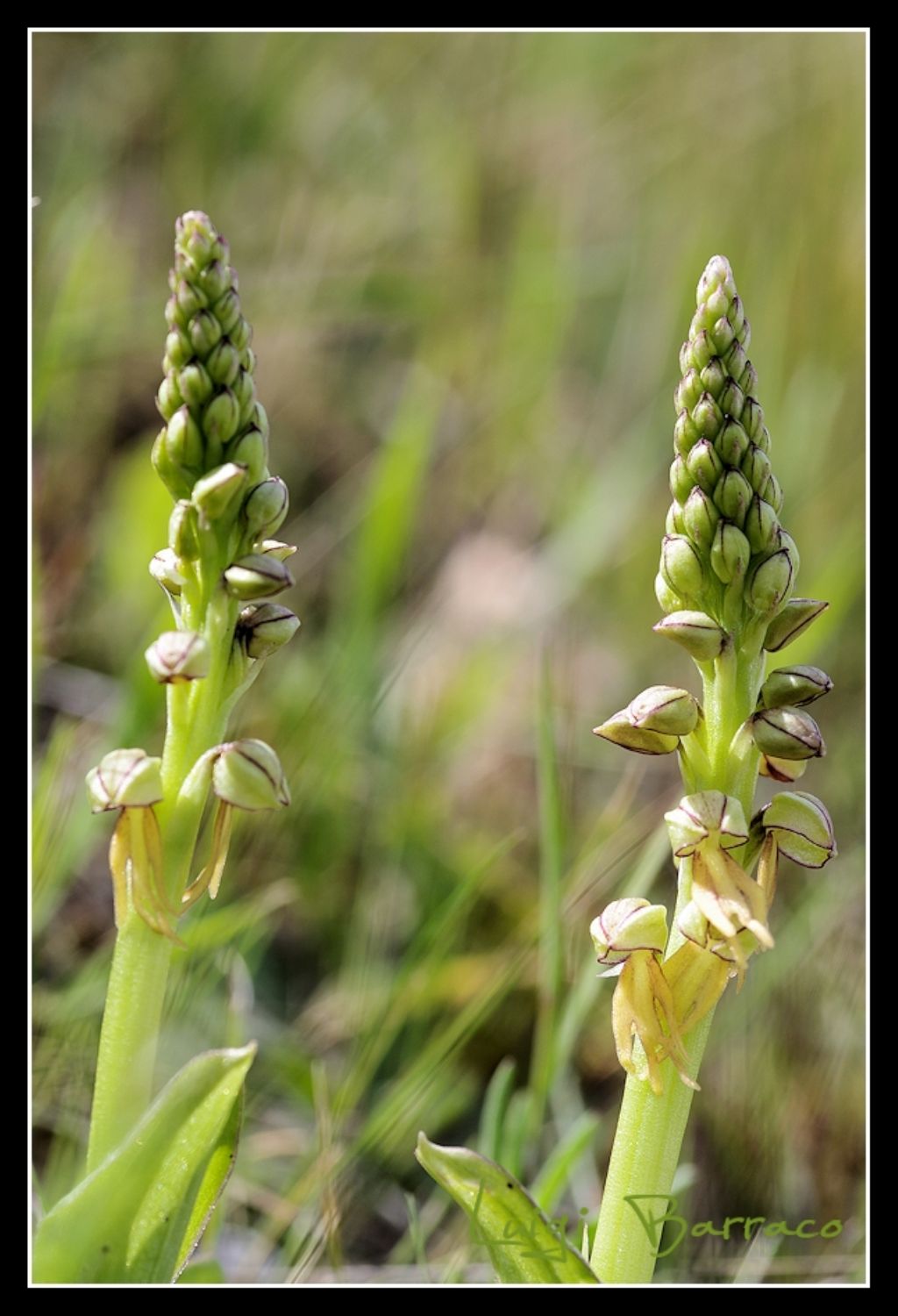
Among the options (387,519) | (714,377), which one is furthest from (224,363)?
(387,519)

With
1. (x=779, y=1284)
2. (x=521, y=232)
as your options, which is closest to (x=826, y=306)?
(x=521, y=232)

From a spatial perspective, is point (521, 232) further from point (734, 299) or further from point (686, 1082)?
point (686, 1082)

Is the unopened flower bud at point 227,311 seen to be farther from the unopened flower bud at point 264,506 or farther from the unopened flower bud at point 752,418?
the unopened flower bud at point 752,418

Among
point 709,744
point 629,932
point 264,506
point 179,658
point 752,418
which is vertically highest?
point 752,418

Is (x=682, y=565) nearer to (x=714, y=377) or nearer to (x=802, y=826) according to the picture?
(x=714, y=377)

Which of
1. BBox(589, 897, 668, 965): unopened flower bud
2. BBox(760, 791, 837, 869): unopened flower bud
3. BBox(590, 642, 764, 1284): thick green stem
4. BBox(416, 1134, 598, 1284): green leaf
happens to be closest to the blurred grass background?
BBox(416, 1134, 598, 1284): green leaf

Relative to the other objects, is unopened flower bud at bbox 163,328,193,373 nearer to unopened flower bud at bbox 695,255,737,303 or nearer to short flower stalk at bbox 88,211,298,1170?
short flower stalk at bbox 88,211,298,1170

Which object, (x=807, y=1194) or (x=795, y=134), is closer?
(x=807, y=1194)
